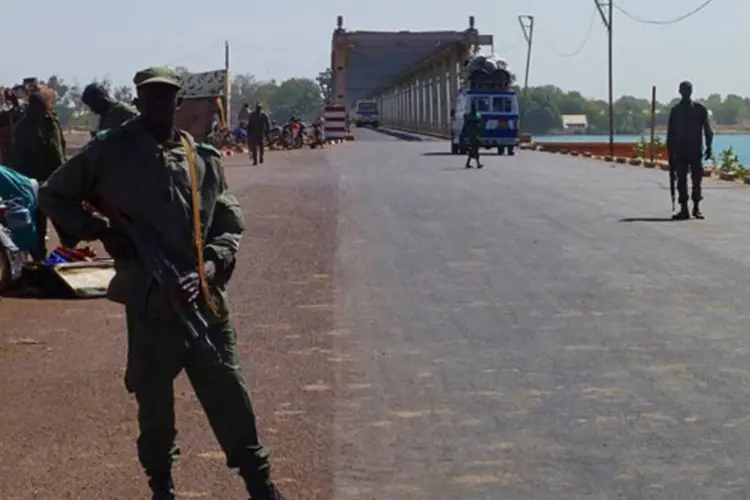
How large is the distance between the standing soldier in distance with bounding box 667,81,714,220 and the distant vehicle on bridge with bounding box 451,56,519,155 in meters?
25.6

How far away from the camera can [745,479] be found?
19.6ft

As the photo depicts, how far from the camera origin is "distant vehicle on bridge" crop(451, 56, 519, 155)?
45469 millimetres

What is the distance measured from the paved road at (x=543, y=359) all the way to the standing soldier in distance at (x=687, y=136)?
3.05 feet

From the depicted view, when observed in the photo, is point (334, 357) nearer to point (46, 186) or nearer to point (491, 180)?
point (46, 186)

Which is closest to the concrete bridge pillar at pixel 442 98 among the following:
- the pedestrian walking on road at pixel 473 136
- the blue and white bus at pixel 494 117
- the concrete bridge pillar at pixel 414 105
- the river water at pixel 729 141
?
the river water at pixel 729 141

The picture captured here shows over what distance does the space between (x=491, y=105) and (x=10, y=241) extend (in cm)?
3521

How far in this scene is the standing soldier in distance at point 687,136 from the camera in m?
18.1

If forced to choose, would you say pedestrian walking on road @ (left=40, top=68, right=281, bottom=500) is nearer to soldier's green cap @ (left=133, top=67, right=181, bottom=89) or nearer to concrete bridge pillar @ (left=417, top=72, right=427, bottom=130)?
soldier's green cap @ (left=133, top=67, right=181, bottom=89)

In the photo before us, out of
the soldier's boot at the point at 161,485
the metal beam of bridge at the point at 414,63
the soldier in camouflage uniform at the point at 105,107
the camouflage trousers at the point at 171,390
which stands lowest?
the soldier's boot at the point at 161,485

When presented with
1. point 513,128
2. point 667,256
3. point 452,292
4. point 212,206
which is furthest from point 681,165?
point 513,128

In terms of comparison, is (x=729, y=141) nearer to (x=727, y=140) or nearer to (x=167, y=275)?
(x=727, y=140)

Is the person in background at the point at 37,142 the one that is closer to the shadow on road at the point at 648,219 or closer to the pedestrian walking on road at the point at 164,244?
the pedestrian walking on road at the point at 164,244

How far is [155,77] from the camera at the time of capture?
16.2ft

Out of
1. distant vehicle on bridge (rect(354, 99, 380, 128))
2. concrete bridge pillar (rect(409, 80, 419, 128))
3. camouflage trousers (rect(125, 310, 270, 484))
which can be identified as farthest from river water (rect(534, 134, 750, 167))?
camouflage trousers (rect(125, 310, 270, 484))
